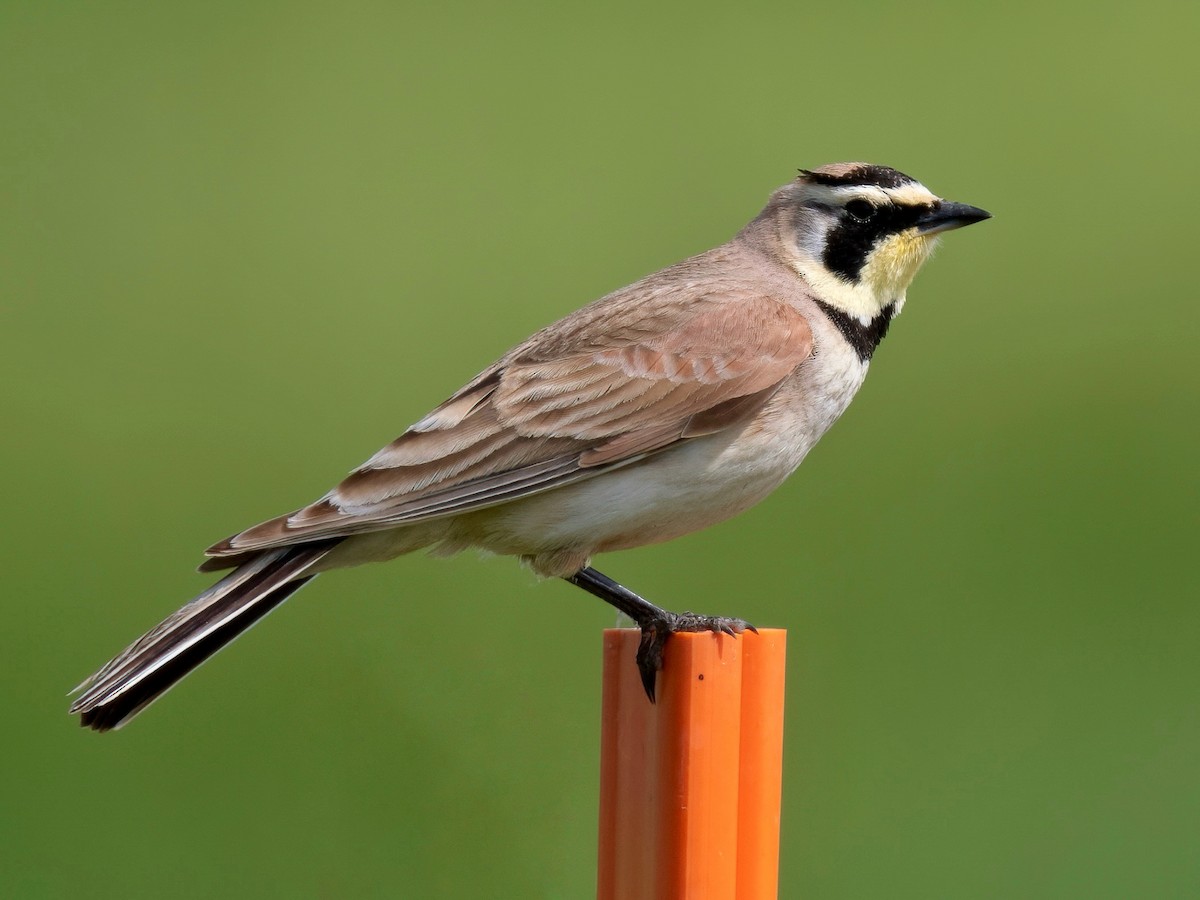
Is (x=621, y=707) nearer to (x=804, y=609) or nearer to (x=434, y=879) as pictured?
(x=434, y=879)

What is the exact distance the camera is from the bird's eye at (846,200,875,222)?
16.4 feet

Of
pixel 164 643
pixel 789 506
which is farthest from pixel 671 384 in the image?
pixel 789 506

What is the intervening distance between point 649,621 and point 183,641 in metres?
1.13

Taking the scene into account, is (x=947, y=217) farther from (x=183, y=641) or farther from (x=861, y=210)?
(x=183, y=641)

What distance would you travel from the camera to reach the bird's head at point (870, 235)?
4973mm

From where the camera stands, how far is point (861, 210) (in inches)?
198

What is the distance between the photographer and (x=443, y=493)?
4273mm

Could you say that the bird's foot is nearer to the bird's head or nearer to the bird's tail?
the bird's tail

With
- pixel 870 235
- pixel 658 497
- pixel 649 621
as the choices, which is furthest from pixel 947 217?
pixel 649 621

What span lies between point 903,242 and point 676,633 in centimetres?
187

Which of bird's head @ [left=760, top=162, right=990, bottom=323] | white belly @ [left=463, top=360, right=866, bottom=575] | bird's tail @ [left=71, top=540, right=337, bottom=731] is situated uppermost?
bird's head @ [left=760, top=162, right=990, bottom=323]

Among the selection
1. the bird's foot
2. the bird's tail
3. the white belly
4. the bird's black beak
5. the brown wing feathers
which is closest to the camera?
the bird's foot

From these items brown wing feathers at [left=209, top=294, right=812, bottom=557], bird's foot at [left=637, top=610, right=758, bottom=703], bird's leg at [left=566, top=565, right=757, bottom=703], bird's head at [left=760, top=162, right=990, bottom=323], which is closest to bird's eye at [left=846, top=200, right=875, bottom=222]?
bird's head at [left=760, top=162, right=990, bottom=323]

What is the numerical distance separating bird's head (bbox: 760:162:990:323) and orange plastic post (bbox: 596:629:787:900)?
1657 mm
